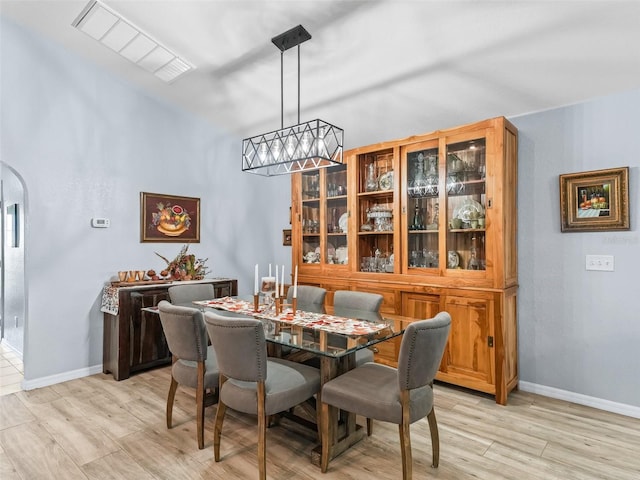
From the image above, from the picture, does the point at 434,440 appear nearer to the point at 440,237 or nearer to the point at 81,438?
the point at 440,237

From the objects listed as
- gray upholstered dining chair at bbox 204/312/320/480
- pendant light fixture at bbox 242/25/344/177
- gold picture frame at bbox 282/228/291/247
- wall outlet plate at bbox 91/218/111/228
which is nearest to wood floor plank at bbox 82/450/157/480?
gray upholstered dining chair at bbox 204/312/320/480

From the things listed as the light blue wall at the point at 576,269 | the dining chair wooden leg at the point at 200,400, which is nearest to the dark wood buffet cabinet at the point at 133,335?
the dining chair wooden leg at the point at 200,400

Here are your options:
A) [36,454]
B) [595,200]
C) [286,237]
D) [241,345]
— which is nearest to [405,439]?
[241,345]

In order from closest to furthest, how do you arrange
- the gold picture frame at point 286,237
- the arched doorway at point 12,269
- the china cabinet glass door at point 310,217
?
1. the arched doorway at point 12,269
2. the china cabinet glass door at point 310,217
3. the gold picture frame at point 286,237

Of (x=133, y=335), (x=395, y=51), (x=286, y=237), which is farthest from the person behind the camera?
(x=286, y=237)

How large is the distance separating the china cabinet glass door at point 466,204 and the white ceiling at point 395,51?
339 millimetres

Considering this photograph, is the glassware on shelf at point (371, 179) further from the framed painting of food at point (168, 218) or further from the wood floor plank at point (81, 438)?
the wood floor plank at point (81, 438)

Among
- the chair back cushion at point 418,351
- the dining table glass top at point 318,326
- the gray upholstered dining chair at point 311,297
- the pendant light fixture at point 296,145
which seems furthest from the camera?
the gray upholstered dining chair at point 311,297

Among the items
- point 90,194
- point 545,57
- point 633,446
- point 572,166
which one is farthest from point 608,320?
point 90,194

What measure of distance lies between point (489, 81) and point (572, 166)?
0.97 meters

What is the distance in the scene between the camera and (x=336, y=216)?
4.03 metres

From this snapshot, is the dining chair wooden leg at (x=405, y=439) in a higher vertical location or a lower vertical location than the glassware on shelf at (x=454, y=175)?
lower

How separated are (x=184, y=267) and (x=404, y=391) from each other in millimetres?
2988

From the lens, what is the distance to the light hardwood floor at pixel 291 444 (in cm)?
203
